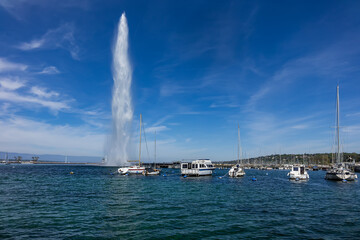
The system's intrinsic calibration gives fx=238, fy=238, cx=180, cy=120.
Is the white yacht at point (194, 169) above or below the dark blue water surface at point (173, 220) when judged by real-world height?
below

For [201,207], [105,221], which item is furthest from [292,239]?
[105,221]

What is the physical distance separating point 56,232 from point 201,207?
1499 cm

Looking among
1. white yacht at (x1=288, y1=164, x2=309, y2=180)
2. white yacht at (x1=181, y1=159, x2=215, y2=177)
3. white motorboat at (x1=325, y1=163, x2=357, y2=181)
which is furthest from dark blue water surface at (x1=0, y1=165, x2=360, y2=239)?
white yacht at (x1=181, y1=159, x2=215, y2=177)

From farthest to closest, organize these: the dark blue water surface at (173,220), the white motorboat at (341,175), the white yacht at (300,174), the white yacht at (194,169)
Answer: the white yacht at (194,169) < the white yacht at (300,174) < the white motorboat at (341,175) < the dark blue water surface at (173,220)

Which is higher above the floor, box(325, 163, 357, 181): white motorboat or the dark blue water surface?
the dark blue water surface

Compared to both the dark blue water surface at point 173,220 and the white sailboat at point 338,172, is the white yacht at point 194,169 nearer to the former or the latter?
the white sailboat at point 338,172

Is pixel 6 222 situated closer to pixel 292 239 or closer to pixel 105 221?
pixel 105 221

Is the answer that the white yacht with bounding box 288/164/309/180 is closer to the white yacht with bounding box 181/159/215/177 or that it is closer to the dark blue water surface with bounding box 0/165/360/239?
the white yacht with bounding box 181/159/215/177

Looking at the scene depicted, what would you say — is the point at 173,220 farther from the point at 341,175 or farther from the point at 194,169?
the point at 341,175

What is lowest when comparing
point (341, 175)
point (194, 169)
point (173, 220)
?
point (194, 169)

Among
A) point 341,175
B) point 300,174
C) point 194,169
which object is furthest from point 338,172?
point 194,169

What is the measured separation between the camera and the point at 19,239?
15.1 metres

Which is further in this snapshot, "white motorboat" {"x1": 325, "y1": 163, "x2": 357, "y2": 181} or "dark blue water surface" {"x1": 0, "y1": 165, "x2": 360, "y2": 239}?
"white motorboat" {"x1": 325, "y1": 163, "x2": 357, "y2": 181}

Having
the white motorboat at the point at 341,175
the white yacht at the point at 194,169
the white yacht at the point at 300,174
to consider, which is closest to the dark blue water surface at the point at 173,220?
the white motorboat at the point at 341,175
